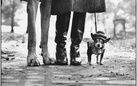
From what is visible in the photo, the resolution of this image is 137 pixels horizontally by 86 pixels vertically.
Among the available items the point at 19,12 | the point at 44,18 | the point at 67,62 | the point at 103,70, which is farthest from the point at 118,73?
the point at 19,12

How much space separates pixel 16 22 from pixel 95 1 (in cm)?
86

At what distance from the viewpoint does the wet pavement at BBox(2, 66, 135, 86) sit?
7.10 feet

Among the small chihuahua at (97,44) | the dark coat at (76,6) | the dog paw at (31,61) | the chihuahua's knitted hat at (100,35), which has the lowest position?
the dog paw at (31,61)

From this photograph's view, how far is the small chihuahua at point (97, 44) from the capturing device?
8.68ft

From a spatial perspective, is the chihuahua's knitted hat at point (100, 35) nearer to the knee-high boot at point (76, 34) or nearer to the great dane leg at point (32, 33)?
the knee-high boot at point (76, 34)

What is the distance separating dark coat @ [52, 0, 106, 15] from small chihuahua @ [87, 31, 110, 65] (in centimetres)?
32

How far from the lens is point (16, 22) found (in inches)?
100.0

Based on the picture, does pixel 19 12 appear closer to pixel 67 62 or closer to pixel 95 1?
pixel 67 62

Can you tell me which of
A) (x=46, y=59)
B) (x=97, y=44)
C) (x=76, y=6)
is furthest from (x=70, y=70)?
(x=76, y=6)

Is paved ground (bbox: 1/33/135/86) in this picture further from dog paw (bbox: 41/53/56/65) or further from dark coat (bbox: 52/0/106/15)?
dark coat (bbox: 52/0/106/15)

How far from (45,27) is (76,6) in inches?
15.8

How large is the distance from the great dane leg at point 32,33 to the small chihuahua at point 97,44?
1.59 ft

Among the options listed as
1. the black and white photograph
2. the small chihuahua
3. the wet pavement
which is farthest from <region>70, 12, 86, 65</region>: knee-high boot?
the wet pavement

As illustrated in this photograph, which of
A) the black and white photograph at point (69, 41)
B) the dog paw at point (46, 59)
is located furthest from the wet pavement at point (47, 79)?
the dog paw at point (46, 59)
